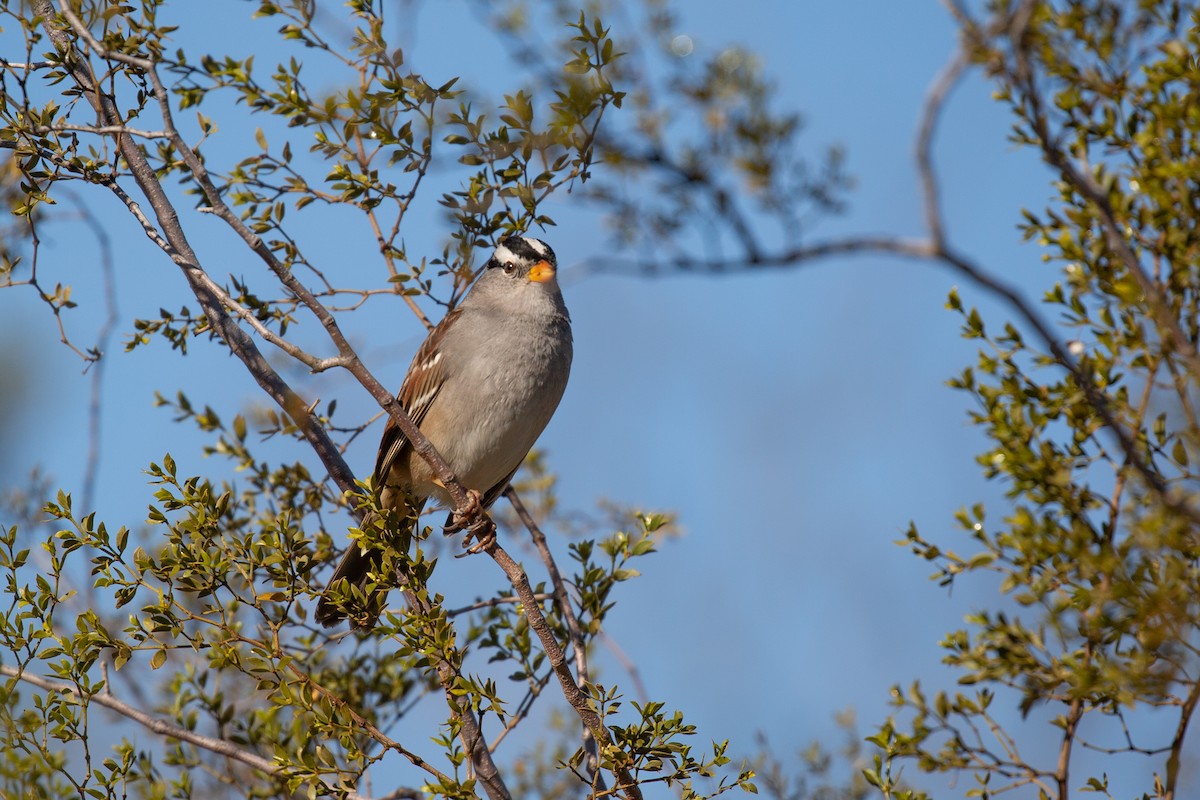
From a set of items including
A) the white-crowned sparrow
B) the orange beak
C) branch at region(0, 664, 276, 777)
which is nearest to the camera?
branch at region(0, 664, 276, 777)

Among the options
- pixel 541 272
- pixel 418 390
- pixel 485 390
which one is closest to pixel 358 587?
pixel 485 390

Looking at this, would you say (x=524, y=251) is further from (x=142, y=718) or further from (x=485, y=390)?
(x=142, y=718)

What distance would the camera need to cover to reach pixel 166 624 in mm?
3100

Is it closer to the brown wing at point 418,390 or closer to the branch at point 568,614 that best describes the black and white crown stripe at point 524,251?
the brown wing at point 418,390

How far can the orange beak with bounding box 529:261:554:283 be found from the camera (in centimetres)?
495

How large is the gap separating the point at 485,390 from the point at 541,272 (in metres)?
0.65

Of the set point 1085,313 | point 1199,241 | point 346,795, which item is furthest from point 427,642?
point 1199,241

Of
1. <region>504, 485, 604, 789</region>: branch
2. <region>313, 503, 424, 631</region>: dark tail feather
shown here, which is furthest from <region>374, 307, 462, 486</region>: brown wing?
<region>504, 485, 604, 789</region>: branch

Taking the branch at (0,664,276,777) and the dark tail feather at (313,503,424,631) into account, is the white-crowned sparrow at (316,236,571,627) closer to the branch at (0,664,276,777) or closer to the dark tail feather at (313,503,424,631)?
the dark tail feather at (313,503,424,631)

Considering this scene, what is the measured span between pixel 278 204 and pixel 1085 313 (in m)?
2.66

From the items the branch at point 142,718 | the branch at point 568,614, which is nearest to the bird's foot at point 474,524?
the branch at point 568,614

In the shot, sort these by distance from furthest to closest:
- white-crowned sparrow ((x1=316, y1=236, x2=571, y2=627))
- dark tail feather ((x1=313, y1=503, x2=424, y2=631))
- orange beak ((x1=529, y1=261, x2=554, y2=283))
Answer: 1. orange beak ((x1=529, y1=261, x2=554, y2=283))
2. white-crowned sparrow ((x1=316, y1=236, x2=571, y2=627))
3. dark tail feather ((x1=313, y1=503, x2=424, y2=631))

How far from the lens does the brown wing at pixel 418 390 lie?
4.65 metres

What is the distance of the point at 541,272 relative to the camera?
16.4 ft
